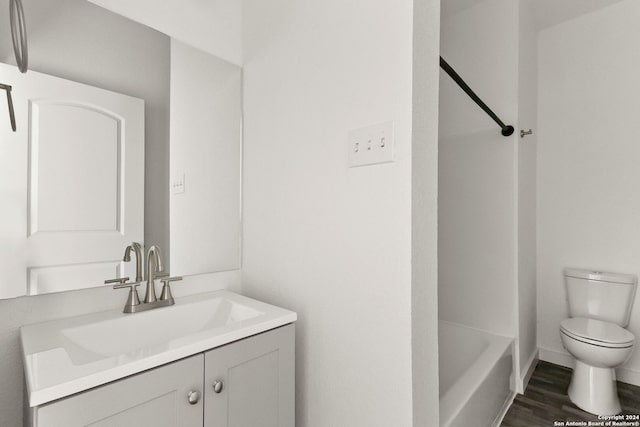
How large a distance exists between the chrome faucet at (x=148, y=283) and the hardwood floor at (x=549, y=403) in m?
1.78

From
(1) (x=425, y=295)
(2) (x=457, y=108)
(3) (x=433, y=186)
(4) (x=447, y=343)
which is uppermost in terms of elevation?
(2) (x=457, y=108)

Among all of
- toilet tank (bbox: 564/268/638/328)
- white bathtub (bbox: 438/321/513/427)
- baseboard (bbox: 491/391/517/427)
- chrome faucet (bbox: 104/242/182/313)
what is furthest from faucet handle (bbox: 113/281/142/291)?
toilet tank (bbox: 564/268/638/328)

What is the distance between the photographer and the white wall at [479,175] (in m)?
1.98

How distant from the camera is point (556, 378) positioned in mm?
2105

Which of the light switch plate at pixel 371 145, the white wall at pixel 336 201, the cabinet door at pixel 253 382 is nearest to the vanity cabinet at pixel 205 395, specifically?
the cabinet door at pixel 253 382

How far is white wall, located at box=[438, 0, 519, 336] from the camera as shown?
1.98 m

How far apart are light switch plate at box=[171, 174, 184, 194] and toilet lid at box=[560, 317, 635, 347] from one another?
2261 millimetres

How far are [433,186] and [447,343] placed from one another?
1555 millimetres

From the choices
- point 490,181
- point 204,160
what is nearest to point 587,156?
point 490,181

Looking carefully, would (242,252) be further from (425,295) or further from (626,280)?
(626,280)

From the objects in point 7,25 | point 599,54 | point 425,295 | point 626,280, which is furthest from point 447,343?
point 7,25

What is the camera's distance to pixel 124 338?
0.98 meters

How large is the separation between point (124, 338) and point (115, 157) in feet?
1.99

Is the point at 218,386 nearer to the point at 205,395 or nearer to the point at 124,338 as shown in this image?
the point at 205,395
